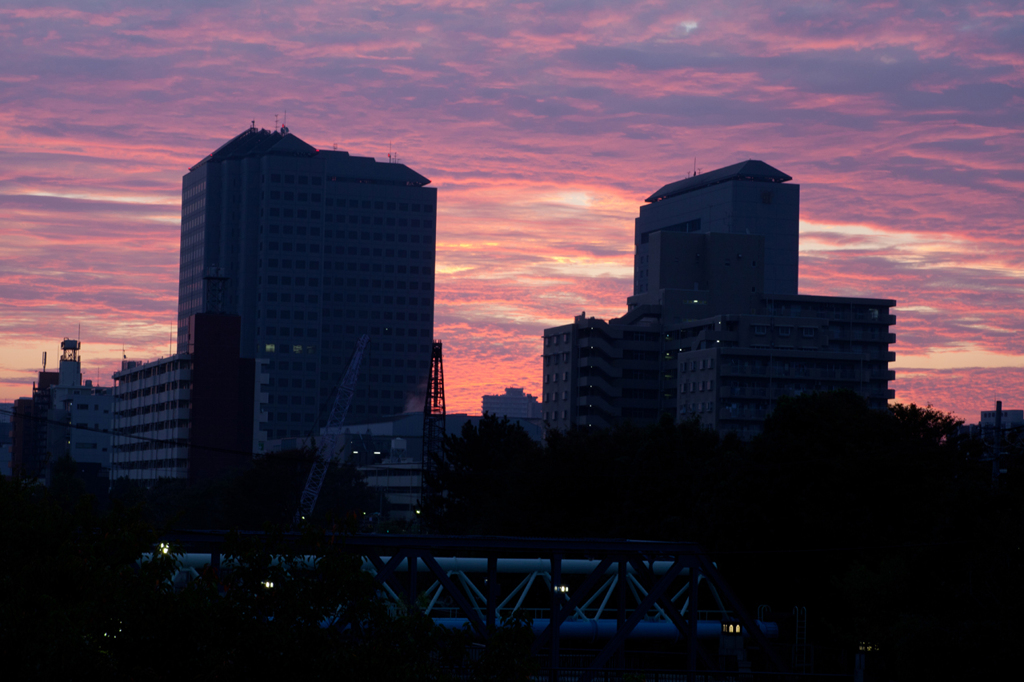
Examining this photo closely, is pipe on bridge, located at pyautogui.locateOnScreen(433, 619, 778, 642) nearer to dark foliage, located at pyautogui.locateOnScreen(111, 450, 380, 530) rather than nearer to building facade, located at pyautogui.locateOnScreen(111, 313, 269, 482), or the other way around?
dark foliage, located at pyautogui.locateOnScreen(111, 450, 380, 530)

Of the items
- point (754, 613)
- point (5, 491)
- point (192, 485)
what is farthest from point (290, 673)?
point (192, 485)

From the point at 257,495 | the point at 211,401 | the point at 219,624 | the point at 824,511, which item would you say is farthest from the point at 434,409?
the point at 219,624

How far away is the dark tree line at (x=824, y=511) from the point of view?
47.4m

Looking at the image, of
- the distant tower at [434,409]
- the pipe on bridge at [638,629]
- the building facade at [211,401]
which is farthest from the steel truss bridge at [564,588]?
the building facade at [211,401]

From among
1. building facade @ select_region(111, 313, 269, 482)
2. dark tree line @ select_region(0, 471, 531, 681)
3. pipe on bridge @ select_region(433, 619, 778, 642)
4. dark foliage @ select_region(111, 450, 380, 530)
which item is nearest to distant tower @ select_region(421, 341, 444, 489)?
dark foliage @ select_region(111, 450, 380, 530)

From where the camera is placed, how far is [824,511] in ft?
230

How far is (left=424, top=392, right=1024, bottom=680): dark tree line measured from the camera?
47406 mm

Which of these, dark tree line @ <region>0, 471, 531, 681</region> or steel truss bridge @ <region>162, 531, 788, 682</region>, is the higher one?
dark tree line @ <region>0, 471, 531, 681</region>

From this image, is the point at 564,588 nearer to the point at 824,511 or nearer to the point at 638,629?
the point at 638,629

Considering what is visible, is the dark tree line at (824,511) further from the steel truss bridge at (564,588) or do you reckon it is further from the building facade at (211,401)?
the building facade at (211,401)

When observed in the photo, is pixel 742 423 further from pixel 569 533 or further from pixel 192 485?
pixel 569 533

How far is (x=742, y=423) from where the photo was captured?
19262 cm

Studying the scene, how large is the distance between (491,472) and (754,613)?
42.4 metres

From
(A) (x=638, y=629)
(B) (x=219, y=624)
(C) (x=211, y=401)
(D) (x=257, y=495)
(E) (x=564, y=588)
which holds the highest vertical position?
(C) (x=211, y=401)
